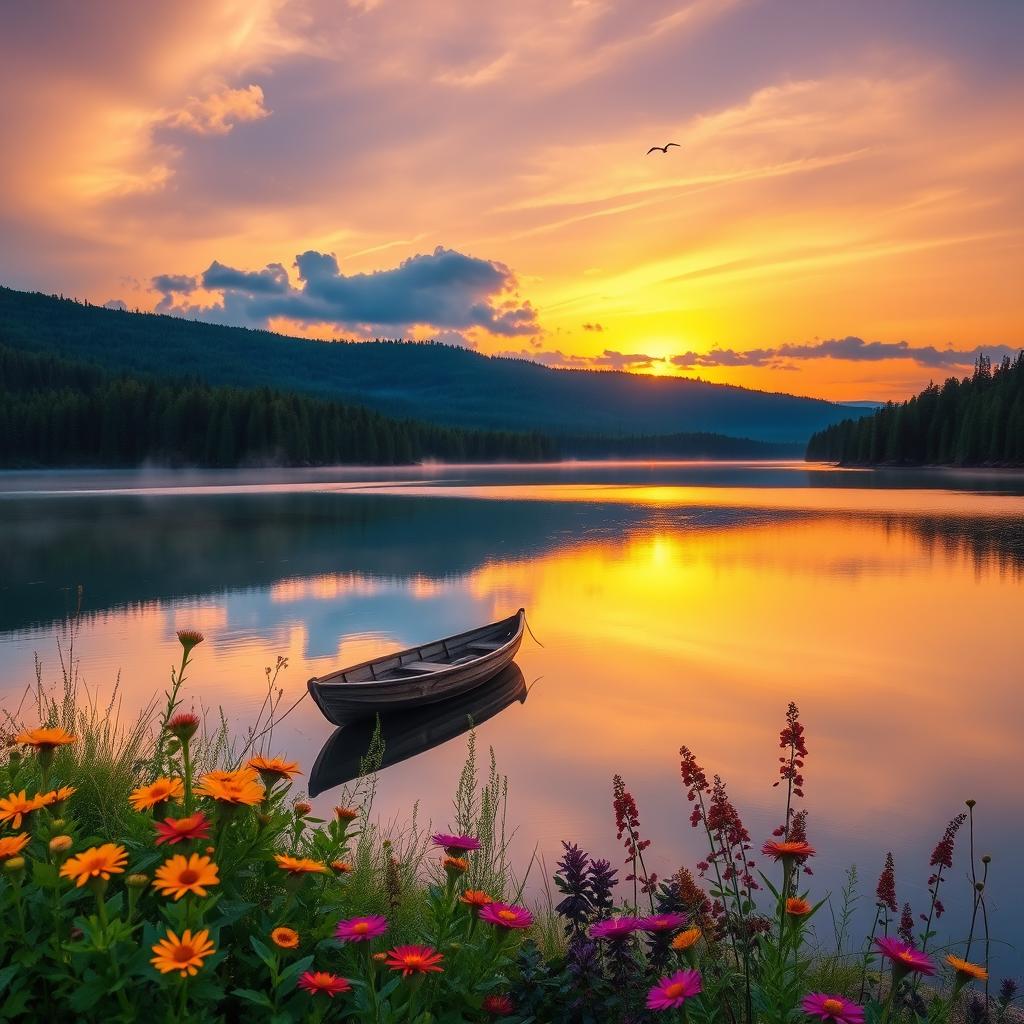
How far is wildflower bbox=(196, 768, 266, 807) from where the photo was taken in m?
3.46

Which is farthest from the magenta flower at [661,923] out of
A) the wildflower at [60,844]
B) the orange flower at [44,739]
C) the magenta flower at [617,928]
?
the orange flower at [44,739]

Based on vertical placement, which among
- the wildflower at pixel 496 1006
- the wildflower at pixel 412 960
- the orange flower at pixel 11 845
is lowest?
the wildflower at pixel 496 1006

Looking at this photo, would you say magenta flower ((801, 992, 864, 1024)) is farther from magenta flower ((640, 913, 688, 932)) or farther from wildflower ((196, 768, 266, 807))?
wildflower ((196, 768, 266, 807))

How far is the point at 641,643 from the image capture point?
26.7 m

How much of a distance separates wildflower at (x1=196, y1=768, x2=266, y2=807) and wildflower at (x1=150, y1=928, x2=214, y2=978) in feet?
1.85

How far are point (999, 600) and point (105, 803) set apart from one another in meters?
33.1

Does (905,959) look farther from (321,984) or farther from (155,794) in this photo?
(155,794)

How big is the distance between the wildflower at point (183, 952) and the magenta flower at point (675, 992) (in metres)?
1.49

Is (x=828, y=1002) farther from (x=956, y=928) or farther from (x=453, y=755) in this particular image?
(x=453, y=755)

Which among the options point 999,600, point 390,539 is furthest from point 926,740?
point 390,539

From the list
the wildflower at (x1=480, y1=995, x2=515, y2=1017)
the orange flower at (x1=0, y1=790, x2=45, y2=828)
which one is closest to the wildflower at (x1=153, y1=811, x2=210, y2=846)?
the orange flower at (x1=0, y1=790, x2=45, y2=828)

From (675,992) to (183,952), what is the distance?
1.64 metres

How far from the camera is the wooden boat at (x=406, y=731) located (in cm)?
1537

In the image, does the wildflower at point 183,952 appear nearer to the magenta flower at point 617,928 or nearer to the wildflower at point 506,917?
the wildflower at point 506,917
